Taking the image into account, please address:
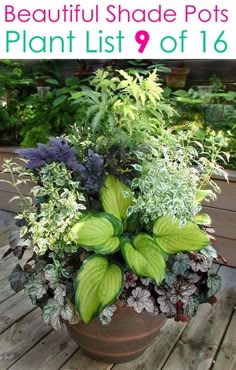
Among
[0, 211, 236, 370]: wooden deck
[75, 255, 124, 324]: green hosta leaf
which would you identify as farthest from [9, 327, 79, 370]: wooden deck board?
[75, 255, 124, 324]: green hosta leaf

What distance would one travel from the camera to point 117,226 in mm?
1297

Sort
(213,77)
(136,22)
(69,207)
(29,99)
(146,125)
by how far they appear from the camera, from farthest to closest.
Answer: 1. (29,99)
2. (213,77)
3. (136,22)
4. (146,125)
5. (69,207)

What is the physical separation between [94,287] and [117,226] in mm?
200

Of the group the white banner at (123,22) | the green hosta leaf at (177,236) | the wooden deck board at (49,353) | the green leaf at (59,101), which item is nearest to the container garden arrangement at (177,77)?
the white banner at (123,22)

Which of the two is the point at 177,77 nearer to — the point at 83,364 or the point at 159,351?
the point at 159,351

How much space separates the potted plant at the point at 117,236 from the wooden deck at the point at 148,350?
4.2 inches

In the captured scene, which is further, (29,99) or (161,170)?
(29,99)

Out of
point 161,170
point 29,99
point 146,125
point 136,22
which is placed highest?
point 136,22

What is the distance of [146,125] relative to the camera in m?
1.41

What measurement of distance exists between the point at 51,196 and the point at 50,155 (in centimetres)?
13

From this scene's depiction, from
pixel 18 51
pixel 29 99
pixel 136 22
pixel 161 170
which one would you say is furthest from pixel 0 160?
pixel 161 170

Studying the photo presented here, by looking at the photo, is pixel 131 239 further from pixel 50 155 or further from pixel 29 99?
pixel 29 99

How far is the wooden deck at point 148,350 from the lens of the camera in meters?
1.43

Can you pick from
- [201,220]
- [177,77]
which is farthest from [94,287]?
[177,77]
